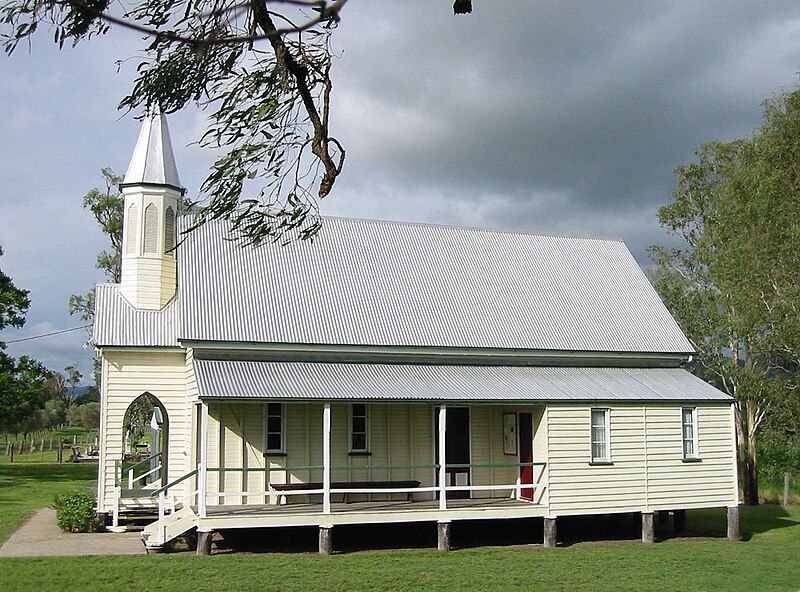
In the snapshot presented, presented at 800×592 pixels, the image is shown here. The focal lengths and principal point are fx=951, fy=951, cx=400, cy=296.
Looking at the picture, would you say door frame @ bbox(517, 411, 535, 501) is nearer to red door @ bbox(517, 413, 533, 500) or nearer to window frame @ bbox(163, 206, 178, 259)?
red door @ bbox(517, 413, 533, 500)

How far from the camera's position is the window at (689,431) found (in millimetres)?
24234

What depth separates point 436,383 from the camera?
22.9m

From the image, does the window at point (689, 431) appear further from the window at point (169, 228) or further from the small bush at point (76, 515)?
the small bush at point (76, 515)

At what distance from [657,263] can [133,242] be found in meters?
25.0

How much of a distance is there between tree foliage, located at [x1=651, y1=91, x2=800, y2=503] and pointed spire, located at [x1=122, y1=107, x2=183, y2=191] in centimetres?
1870

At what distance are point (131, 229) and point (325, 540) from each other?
10277 mm

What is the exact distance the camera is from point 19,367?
1603 inches

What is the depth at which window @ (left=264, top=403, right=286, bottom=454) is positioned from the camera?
2239cm

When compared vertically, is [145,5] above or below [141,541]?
above

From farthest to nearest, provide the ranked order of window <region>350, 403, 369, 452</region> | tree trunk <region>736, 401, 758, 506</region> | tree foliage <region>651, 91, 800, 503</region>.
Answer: tree trunk <region>736, 401, 758, 506</region>
tree foliage <region>651, 91, 800, 503</region>
window <region>350, 403, 369, 452</region>

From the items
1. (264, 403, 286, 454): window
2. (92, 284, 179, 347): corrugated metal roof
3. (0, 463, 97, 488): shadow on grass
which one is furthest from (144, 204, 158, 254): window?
(0, 463, 97, 488): shadow on grass

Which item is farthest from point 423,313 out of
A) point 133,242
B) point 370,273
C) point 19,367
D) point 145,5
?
point 19,367

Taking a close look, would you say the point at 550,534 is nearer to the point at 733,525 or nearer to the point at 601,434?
the point at 601,434

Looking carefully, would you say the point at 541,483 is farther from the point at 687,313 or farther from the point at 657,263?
the point at 657,263
